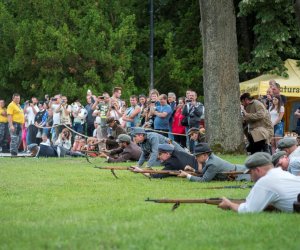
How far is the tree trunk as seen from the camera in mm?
27391

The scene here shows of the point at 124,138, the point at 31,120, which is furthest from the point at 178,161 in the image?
the point at 31,120

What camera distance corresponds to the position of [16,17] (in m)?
48.4

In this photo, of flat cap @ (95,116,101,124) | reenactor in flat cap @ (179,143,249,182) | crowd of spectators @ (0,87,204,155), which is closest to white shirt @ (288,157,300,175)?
reenactor in flat cap @ (179,143,249,182)

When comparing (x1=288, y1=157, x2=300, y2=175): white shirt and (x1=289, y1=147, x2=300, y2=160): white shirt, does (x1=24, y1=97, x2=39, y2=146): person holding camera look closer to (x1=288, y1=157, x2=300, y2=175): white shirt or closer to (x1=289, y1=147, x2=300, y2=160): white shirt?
(x1=289, y1=147, x2=300, y2=160): white shirt

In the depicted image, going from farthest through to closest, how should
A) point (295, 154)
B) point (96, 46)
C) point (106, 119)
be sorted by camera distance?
point (96, 46) < point (106, 119) < point (295, 154)

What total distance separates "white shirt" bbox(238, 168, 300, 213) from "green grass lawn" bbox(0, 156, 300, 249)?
17 centimetres

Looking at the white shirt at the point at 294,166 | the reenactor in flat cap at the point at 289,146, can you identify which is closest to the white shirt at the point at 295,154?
the reenactor in flat cap at the point at 289,146

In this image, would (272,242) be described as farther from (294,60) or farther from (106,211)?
(294,60)

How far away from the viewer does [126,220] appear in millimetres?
10906

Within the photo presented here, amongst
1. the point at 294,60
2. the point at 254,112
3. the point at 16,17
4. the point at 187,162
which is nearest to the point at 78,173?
the point at 187,162

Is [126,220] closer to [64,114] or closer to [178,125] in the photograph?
[178,125]

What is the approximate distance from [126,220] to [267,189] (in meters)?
1.66

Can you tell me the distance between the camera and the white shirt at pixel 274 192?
10594 millimetres

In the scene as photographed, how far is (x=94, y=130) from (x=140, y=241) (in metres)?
23.4
